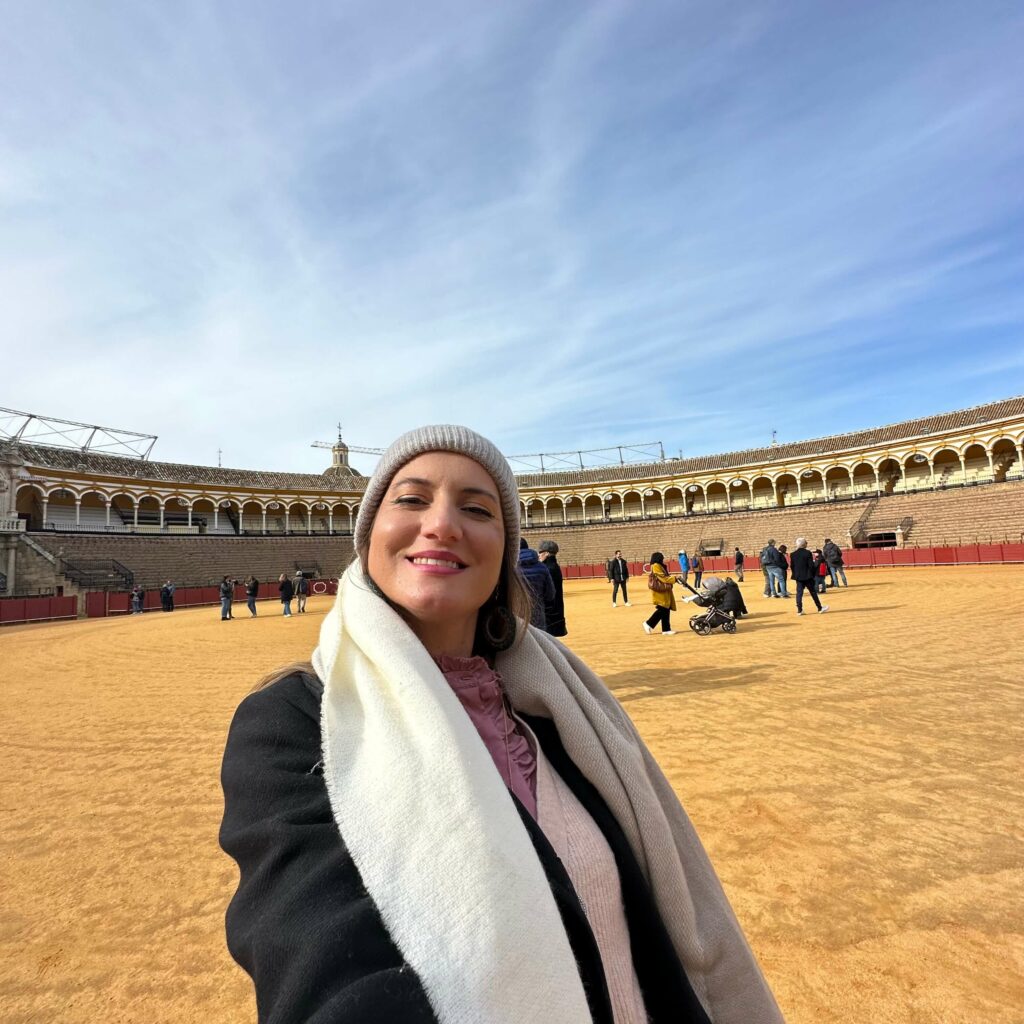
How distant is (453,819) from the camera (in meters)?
0.89

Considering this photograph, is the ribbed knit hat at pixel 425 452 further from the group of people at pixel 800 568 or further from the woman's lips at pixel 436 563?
the group of people at pixel 800 568

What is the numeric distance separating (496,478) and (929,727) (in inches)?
218

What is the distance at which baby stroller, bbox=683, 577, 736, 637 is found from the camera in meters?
11.1

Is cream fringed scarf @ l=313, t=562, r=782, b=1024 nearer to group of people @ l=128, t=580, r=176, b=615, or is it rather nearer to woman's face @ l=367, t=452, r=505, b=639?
woman's face @ l=367, t=452, r=505, b=639

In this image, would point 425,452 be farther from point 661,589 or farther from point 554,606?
point 661,589

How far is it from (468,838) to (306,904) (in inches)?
9.9

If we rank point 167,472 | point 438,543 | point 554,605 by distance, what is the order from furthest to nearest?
1. point 167,472
2. point 554,605
3. point 438,543

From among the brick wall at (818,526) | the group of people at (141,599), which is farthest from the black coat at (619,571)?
the brick wall at (818,526)

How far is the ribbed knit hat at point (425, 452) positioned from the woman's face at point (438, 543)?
0.11 feet

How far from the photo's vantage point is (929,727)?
196 inches


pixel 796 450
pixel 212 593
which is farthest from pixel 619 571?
pixel 796 450

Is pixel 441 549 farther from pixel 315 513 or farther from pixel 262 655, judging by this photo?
pixel 315 513

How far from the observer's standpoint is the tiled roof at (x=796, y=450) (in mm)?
36513

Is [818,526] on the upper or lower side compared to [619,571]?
upper
